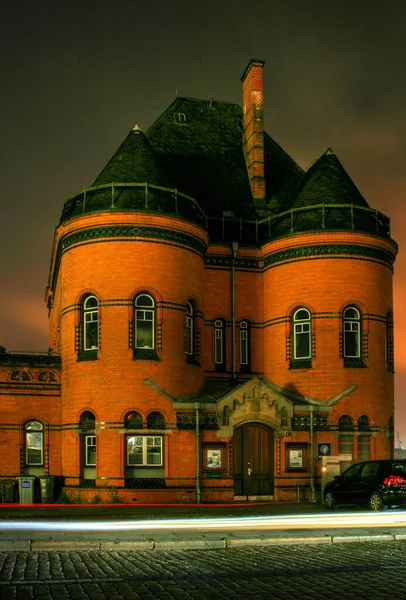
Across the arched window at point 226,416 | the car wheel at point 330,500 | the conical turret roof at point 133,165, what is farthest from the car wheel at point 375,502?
the conical turret roof at point 133,165

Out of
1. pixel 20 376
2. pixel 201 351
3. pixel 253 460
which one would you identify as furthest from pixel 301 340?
pixel 20 376

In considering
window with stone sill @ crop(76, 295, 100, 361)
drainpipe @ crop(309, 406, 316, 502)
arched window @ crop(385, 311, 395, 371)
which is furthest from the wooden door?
window with stone sill @ crop(76, 295, 100, 361)

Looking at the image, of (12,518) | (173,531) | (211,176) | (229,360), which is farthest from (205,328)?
(173,531)

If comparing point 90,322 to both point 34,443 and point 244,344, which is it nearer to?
point 34,443

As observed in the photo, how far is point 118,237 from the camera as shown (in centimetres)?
2942

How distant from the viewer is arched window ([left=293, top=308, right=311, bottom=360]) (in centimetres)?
3133

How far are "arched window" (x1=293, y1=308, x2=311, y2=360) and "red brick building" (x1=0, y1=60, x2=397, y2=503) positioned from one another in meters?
0.06

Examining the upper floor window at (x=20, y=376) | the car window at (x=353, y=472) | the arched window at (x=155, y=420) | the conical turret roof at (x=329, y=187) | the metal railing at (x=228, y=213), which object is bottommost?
the car window at (x=353, y=472)

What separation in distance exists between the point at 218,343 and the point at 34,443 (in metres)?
7.71

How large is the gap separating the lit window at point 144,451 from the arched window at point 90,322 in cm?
345

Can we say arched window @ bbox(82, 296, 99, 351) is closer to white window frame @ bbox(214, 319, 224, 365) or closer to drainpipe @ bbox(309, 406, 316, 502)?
white window frame @ bbox(214, 319, 224, 365)

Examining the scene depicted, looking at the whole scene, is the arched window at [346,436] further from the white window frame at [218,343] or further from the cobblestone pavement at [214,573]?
the cobblestone pavement at [214,573]

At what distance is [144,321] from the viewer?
29578mm

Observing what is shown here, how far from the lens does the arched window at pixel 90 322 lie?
2964cm
